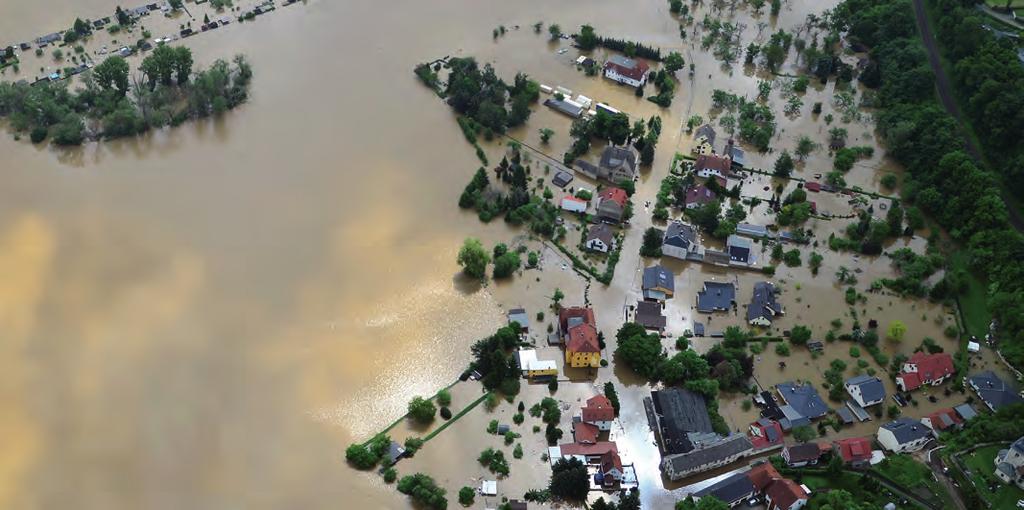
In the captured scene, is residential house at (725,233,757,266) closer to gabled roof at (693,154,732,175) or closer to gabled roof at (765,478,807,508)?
gabled roof at (693,154,732,175)

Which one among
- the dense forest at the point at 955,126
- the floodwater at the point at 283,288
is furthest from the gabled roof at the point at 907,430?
the dense forest at the point at 955,126

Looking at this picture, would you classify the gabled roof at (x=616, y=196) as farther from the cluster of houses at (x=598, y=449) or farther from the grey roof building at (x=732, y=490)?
the grey roof building at (x=732, y=490)

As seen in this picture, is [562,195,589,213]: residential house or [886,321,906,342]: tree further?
[562,195,589,213]: residential house

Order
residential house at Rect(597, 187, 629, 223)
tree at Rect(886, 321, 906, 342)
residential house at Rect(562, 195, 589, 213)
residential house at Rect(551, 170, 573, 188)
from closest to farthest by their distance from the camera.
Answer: tree at Rect(886, 321, 906, 342), residential house at Rect(597, 187, 629, 223), residential house at Rect(562, 195, 589, 213), residential house at Rect(551, 170, 573, 188)

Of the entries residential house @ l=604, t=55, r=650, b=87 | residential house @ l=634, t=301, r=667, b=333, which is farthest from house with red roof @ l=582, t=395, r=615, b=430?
residential house @ l=604, t=55, r=650, b=87

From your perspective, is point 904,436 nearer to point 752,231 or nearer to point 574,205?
point 752,231

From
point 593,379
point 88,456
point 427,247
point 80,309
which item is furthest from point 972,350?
point 80,309

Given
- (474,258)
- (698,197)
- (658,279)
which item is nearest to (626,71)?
(698,197)
